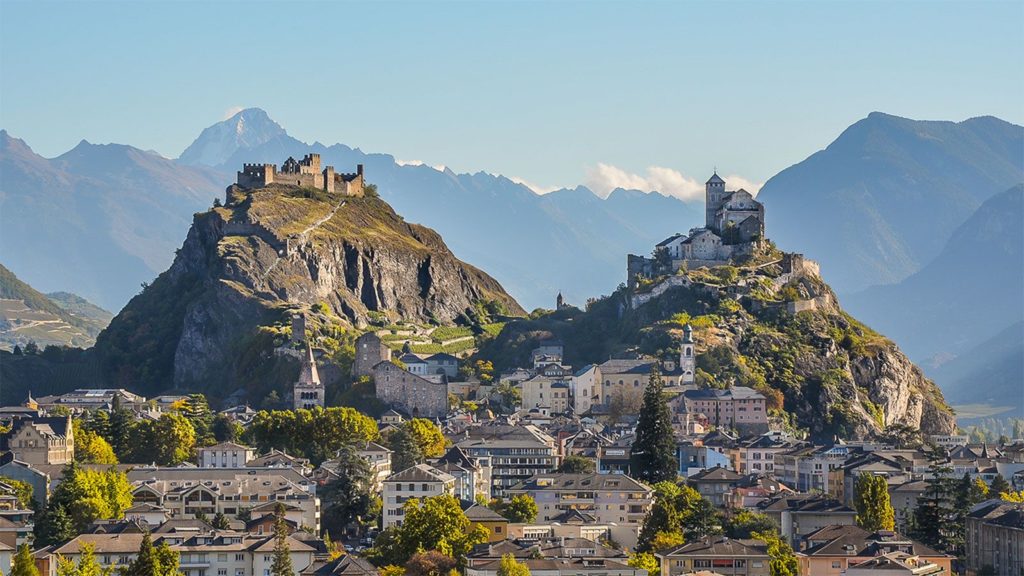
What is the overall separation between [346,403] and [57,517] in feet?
174

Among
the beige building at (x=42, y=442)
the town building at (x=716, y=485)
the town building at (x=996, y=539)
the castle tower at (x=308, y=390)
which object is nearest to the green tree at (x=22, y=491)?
the beige building at (x=42, y=442)

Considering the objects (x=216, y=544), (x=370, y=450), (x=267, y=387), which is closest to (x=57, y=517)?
(x=216, y=544)

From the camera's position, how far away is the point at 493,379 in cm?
17438

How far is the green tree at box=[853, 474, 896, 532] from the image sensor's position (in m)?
112

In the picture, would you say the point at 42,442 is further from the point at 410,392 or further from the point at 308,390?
the point at 410,392

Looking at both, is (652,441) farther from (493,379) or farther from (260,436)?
(493,379)

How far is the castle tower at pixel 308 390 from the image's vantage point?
160 m

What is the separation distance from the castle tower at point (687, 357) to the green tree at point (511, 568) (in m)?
70.3

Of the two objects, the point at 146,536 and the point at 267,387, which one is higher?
the point at 267,387

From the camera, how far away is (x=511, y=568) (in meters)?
93.6

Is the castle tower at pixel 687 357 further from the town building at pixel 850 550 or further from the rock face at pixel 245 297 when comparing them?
the town building at pixel 850 550

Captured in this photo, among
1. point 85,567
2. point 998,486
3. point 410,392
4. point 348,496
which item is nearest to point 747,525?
point 348,496

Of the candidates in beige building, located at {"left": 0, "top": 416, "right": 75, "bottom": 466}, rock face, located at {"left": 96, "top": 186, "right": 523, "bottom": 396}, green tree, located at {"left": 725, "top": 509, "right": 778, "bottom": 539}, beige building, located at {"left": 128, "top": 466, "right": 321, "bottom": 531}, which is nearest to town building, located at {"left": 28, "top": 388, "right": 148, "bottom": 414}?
rock face, located at {"left": 96, "top": 186, "right": 523, "bottom": 396}

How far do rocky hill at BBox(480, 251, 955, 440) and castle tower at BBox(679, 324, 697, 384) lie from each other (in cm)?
83
